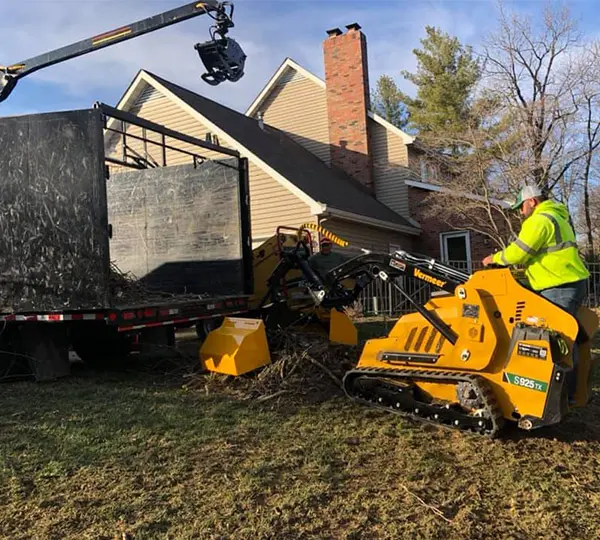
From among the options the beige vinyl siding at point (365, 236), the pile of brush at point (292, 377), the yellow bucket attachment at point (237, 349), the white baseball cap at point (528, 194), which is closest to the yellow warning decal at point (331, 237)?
Result: the pile of brush at point (292, 377)

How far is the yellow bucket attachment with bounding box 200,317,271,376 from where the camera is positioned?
6496 mm

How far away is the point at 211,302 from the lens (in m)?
8.05

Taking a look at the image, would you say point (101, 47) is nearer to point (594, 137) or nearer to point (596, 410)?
point (596, 410)

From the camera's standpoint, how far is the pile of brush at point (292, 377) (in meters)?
6.16

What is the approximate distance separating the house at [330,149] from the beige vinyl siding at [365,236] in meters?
0.03

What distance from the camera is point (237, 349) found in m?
6.51

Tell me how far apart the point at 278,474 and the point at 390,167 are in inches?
644

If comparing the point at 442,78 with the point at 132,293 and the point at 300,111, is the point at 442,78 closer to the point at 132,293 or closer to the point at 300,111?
the point at 300,111

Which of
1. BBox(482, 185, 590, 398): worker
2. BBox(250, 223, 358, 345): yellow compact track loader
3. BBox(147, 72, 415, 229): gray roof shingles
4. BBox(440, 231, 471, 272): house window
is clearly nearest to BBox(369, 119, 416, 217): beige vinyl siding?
BBox(147, 72, 415, 229): gray roof shingles

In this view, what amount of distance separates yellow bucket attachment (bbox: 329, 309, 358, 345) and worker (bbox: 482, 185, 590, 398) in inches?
149

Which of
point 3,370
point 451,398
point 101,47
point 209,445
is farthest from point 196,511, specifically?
point 101,47

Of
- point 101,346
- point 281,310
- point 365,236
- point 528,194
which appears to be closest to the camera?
point 528,194

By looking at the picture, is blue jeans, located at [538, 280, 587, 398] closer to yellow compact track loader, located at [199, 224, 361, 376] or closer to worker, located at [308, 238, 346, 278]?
yellow compact track loader, located at [199, 224, 361, 376]

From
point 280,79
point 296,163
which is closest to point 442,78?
point 280,79
